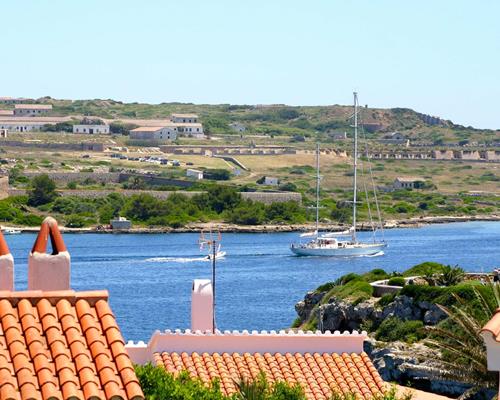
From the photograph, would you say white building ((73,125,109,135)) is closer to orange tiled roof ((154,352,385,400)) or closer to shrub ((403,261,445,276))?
shrub ((403,261,445,276))

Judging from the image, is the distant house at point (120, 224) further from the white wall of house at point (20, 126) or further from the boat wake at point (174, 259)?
the white wall of house at point (20, 126)

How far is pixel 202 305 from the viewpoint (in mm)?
16641

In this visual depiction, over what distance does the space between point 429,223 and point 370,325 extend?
100m

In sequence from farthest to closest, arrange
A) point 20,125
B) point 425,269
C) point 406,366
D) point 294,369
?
point 20,125, point 425,269, point 406,366, point 294,369

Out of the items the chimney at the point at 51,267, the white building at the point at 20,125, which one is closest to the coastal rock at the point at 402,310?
the chimney at the point at 51,267

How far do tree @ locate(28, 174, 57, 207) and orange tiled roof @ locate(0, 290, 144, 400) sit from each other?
A: 119812 millimetres

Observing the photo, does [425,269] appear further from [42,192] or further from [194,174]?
[194,174]

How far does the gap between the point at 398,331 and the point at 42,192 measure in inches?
3789

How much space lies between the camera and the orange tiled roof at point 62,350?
7.27 m

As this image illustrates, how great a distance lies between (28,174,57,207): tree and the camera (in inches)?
5005

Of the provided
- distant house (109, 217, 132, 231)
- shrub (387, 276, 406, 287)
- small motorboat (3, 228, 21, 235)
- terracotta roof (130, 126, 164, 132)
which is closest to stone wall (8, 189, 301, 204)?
distant house (109, 217, 132, 231)

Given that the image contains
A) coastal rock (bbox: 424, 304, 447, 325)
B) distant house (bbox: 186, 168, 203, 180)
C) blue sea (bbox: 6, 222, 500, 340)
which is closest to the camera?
coastal rock (bbox: 424, 304, 447, 325)

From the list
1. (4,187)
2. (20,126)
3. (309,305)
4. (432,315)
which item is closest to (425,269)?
(309,305)

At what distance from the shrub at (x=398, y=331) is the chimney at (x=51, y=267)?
22871mm
